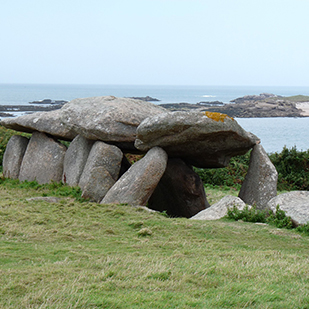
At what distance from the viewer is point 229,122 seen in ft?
38.6

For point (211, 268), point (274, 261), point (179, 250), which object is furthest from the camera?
point (179, 250)

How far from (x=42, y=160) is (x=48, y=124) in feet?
4.35

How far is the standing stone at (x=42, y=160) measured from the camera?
1460 centimetres

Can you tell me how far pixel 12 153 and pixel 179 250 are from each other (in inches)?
424

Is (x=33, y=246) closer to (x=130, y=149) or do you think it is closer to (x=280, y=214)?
(x=280, y=214)

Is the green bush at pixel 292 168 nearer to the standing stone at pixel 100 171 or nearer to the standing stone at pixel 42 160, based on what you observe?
the standing stone at pixel 100 171

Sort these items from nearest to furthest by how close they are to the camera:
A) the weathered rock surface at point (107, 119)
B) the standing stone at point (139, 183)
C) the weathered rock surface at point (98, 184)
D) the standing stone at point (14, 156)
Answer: the standing stone at point (139, 183) < the weathered rock surface at point (98, 184) < the weathered rock surface at point (107, 119) < the standing stone at point (14, 156)

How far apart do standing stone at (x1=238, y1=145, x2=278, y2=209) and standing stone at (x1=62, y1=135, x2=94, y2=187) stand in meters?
5.36

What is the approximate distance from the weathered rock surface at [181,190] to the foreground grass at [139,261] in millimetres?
2934

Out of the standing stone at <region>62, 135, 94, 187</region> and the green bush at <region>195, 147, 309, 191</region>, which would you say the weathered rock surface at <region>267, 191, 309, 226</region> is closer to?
the standing stone at <region>62, 135, 94, 187</region>

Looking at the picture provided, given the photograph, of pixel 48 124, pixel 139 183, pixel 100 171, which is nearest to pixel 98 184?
pixel 100 171

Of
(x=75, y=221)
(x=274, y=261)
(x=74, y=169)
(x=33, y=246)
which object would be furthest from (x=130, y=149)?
(x=274, y=261)

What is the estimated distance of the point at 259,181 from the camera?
41.7ft

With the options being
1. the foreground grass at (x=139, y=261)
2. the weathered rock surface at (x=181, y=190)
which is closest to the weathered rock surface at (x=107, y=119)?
the weathered rock surface at (x=181, y=190)
